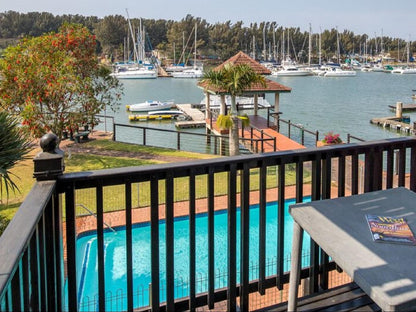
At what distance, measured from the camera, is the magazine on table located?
154 centimetres

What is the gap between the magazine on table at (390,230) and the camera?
1544 mm

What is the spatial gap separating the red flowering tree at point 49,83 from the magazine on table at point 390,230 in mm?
11079

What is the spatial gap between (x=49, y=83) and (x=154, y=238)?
36.4ft

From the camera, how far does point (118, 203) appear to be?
26.2 feet

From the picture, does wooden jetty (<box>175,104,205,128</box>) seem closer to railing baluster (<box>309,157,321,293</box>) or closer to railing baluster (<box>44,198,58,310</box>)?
railing baluster (<box>309,157,321,293</box>)

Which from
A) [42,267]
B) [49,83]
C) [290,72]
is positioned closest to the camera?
[42,267]

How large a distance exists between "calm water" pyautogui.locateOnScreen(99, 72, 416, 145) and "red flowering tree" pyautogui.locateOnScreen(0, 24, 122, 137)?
35.7ft

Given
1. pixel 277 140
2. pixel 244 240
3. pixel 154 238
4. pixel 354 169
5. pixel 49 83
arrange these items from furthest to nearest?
pixel 277 140
pixel 49 83
pixel 354 169
pixel 244 240
pixel 154 238

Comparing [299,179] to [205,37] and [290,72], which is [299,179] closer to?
[290,72]

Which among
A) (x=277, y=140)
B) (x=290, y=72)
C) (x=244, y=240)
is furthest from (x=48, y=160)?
(x=290, y=72)

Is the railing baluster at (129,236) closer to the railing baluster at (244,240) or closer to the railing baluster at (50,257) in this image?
the railing baluster at (50,257)

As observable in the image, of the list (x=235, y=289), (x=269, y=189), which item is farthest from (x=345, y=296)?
(x=269, y=189)

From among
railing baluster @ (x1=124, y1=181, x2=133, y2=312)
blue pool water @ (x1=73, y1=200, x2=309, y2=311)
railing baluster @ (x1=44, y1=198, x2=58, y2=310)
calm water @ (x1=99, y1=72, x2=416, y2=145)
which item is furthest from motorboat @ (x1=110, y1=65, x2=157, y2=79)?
railing baluster @ (x1=44, y1=198, x2=58, y2=310)

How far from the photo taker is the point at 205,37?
79500mm
